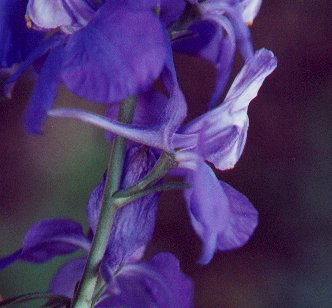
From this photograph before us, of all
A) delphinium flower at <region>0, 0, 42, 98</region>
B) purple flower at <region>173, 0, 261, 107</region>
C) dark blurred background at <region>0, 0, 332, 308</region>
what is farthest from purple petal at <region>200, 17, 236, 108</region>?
dark blurred background at <region>0, 0, 332, 308</region>

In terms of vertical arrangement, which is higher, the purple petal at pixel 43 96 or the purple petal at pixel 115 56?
the purple petal at pixel 115 56

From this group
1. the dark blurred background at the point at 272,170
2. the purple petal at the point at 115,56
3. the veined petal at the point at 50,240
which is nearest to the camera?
the purple petal at the point at 115,56

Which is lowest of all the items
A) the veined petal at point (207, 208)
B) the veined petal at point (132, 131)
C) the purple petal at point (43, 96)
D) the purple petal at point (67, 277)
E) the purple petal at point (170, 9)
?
the purple petal at point (67, 277)

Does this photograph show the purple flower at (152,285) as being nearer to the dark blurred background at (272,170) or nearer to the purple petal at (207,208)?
the purple petal at (207,208)

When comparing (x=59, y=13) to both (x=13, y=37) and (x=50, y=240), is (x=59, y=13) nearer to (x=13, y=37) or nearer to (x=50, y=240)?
(x=13, y=37)

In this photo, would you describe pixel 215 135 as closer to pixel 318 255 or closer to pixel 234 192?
pixel 234 192

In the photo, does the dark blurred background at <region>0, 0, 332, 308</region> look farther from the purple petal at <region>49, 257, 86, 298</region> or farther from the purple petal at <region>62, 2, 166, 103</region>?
the purple petal at <region>62, 2, 166, 103</region>

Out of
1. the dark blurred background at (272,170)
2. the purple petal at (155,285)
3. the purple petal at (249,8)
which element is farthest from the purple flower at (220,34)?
the dark blurred background at (272,170)
